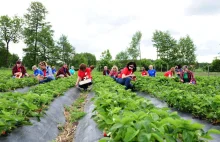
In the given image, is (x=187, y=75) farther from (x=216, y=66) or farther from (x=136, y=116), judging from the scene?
(x=216, y=66)

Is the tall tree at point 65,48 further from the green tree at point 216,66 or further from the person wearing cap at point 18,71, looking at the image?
the person wearing cap at point 18,71

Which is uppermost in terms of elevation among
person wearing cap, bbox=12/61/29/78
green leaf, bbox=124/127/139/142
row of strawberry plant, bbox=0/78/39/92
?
person wearing cap, bbox=12/61/29/78

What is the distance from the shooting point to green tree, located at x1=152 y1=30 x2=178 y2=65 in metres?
51.9

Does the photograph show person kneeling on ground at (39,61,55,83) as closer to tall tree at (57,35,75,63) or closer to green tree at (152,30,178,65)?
green tree at (152,30,178,65)

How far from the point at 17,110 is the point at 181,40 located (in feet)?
171

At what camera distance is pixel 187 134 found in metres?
2.07

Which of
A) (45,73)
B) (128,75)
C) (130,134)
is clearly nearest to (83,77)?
(128,75)

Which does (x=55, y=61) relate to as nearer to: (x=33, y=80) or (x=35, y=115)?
(x=33, y=80)

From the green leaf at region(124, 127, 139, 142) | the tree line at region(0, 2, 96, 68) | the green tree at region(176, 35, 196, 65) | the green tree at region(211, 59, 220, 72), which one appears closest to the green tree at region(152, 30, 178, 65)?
the green tree at region(176, 35, 196, 65)

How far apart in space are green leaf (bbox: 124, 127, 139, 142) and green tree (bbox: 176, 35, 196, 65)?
52.2 m

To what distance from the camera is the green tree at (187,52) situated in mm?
51312

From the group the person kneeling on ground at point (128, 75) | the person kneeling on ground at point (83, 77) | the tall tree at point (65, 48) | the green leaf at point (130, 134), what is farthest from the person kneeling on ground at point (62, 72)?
the tall tree at point (65, 48)

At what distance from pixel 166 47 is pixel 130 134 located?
5273 centimetres

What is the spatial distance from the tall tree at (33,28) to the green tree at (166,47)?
26.9 metres
